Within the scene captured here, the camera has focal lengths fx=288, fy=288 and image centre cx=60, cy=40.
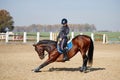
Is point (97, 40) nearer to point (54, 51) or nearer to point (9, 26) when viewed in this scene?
point (54, 51)

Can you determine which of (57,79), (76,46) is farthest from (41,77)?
(76,46)

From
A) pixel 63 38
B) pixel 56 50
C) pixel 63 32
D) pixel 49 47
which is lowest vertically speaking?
pixel 56 50

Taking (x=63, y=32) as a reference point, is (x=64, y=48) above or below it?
below

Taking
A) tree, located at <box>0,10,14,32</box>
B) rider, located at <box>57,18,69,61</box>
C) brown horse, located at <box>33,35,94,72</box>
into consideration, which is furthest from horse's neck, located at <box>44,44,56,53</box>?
tree, located at <box>0,10,14,32</box>

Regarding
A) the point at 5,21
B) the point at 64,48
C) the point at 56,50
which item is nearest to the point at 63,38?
the point at 64,48

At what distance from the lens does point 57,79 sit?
32.2ft

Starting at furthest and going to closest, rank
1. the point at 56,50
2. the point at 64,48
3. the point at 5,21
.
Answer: the point at 5,21 < the point at 56,50 < the point at 64,48

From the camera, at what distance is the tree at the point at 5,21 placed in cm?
6975

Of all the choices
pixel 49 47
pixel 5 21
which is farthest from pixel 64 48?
pixel 5 21

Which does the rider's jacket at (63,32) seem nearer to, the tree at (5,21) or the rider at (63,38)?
the rider at (63,38)

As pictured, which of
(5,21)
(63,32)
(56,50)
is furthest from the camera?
(5,21)

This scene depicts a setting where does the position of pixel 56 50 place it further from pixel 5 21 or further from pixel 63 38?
pixel 5 21

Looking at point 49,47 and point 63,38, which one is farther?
point 49,47

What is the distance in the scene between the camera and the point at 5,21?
70.8m
